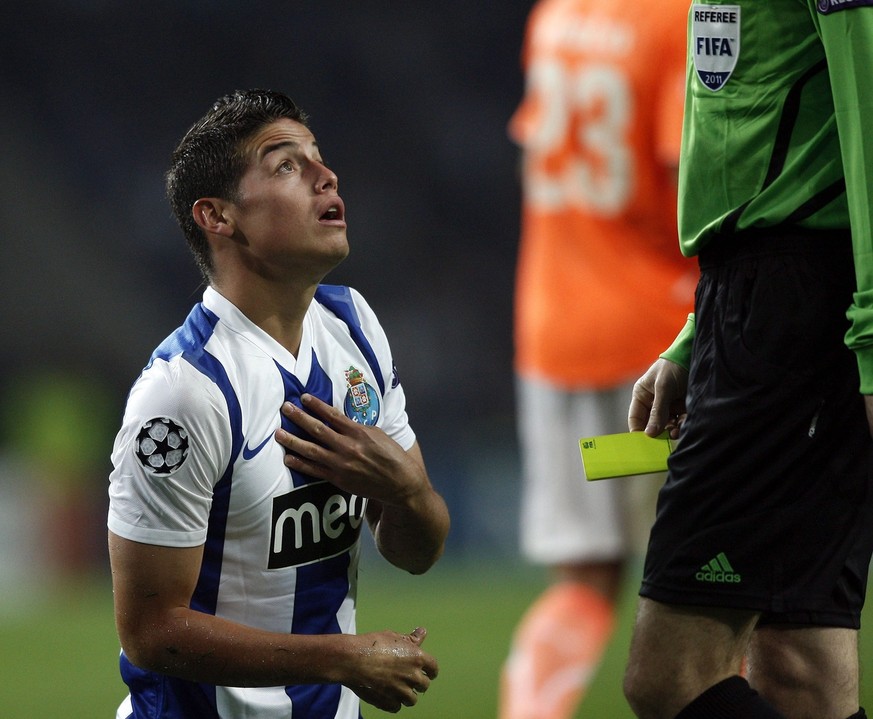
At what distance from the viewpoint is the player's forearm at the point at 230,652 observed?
210cm

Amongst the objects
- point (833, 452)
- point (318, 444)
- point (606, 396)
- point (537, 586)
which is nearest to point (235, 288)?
point (318, 444)

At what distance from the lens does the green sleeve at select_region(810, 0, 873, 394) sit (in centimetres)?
190

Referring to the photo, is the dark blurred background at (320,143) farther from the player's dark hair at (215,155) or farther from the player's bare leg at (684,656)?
the player's bare leg at (684,656)

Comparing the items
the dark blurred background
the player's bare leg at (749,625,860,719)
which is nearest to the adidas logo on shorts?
the player's bare leg at (749,625,860,719)

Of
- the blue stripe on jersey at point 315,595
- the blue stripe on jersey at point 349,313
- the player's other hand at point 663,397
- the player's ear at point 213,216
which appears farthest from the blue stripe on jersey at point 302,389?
the player's other hand at point 663,397

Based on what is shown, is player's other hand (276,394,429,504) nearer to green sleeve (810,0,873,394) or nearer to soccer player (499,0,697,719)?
green sleeve (810,0,873,394)

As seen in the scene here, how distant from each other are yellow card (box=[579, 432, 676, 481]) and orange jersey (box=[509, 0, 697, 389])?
1.64 meters

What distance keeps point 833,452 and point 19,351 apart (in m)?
11.6

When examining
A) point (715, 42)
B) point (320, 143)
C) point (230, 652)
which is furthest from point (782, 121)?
point (320, 143)

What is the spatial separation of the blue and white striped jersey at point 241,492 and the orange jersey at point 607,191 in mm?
1715

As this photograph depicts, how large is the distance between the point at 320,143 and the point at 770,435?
37.1ft

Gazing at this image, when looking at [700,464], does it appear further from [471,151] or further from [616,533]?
[471,151]

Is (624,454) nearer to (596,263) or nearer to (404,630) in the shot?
(596,263)

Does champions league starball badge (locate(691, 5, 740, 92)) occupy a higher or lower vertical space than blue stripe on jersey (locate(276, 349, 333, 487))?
higher
